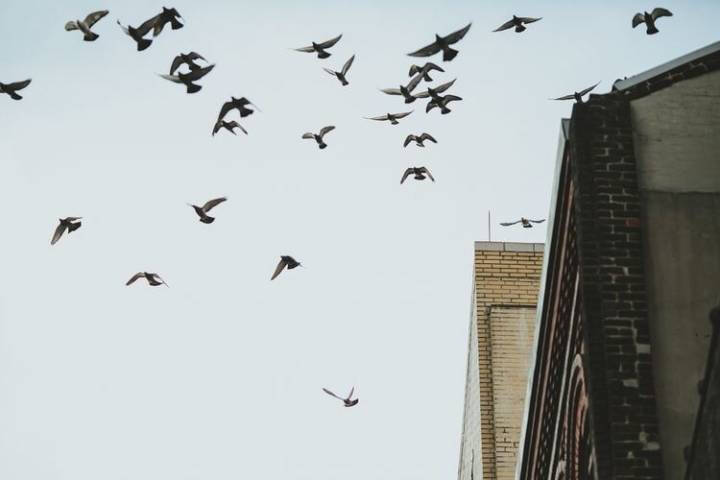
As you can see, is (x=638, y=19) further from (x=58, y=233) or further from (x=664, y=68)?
(x=58, y=233)

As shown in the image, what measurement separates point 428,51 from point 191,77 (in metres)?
2.87

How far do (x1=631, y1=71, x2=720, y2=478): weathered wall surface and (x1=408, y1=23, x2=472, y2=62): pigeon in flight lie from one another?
2.80 m

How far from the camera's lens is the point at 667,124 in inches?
494

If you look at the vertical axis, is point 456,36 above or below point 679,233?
above

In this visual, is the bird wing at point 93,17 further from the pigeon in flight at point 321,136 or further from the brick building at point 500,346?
the brick building at point 500,346

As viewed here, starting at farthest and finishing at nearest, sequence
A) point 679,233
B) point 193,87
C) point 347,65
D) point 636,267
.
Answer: point 347,65 < point 193,87 < point 679,233 < point 636,267

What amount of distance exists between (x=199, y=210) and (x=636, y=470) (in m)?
7.45

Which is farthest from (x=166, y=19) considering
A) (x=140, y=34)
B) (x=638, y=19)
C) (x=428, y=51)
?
(x=638, y=19)

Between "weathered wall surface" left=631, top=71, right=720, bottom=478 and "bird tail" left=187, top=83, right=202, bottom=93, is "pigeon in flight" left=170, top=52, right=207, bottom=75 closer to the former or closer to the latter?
"bird tail" left=187, top=83, right=202, bottom=93

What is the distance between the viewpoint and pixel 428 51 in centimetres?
1477

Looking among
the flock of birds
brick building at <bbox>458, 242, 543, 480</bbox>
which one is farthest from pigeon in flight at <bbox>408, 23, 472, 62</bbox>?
brick building at <bbox>458, 242, 543, 480</bbox>

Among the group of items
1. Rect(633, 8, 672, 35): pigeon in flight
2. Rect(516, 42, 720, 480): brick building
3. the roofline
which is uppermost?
Rect(633, 8, 672, 35): pigeon in flight

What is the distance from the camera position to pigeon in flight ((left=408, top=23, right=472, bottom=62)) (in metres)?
14.6

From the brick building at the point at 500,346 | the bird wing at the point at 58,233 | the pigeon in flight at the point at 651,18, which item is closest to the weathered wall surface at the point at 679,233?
the pigeon in flight at the point at 651,18
